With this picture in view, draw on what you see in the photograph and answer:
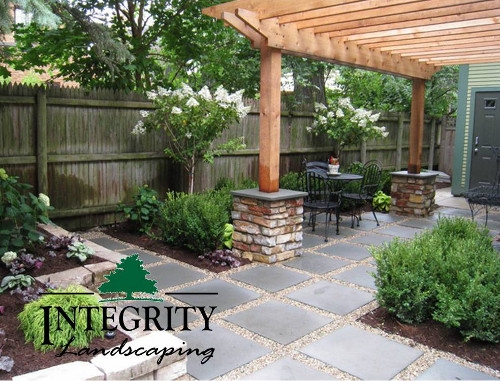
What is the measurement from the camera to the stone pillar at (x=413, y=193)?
709cm

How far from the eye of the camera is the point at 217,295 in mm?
3635

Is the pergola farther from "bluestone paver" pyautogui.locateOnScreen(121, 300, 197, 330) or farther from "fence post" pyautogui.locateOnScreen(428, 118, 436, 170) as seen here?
"fence post" pyautogui.locateOnScreen(428, 118, 436, 170)

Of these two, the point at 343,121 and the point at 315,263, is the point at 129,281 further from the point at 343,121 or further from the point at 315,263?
the point at 343,121

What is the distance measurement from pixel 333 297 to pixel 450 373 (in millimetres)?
1223

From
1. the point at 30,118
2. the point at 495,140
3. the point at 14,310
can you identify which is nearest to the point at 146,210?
the point at 30,118

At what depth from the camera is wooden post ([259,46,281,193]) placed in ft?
14.8

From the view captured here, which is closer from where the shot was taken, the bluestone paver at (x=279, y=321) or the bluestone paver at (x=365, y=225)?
the bluestone paver at (x=279, y=321)

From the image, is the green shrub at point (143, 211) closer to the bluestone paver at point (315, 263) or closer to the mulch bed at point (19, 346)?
the bluestone paver at point (315, 263)

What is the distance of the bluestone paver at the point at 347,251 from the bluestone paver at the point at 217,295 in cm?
149

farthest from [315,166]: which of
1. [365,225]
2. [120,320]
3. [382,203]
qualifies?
[120,320]

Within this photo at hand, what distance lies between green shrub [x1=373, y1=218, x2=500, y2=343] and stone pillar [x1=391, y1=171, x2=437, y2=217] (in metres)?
3.61

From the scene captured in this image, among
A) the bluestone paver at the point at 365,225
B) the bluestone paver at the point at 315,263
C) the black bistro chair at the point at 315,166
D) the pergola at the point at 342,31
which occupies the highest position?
the pergola at the point at 342,31

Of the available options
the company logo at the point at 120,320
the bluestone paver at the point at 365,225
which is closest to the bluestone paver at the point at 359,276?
the bluestone paver at the point at 365,225

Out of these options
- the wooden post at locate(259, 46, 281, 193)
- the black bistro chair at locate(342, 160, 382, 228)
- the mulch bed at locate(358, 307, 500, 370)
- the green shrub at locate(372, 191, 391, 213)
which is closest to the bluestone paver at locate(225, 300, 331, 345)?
the mulch bed at locate(358, 307, 500, 370)
